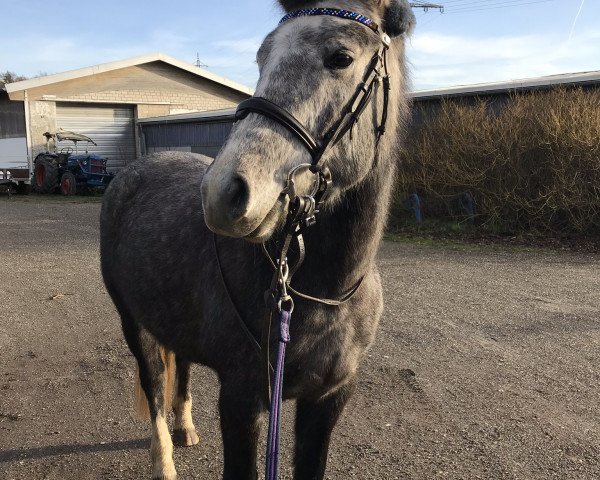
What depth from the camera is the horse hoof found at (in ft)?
12.1

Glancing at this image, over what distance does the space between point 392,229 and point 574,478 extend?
950 cm

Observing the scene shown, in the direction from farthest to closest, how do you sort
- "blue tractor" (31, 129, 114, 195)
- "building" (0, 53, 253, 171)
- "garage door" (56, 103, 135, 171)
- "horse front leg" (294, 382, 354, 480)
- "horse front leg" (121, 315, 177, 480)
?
"garage door" (56, 103, 135, 171)
"building" (0, 53, 253, 171)
"blue tractor" (31, 129, 114, 195)
"horse front leg" (121, 315, 177, 480)
"horse front leg" (294, 382, 354, 480)

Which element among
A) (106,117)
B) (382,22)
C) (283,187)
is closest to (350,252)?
(283,187)

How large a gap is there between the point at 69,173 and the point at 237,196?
2134 cm

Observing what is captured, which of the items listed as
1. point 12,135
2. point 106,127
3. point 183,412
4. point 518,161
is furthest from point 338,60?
point 12,135

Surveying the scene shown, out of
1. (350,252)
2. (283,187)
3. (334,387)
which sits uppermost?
(283,187)

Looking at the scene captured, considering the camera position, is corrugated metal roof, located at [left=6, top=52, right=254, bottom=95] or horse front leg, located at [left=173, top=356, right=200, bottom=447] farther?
corrugated metal roof, located at [left=6, top=52, right=254, bottom=95]

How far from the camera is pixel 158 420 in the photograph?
3396 millimetres

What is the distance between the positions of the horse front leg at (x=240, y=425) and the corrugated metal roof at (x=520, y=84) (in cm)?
1020

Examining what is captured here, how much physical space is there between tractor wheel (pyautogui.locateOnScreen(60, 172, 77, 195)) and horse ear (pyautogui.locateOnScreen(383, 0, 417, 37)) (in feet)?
67.5

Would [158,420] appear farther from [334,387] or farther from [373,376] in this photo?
[373,376]

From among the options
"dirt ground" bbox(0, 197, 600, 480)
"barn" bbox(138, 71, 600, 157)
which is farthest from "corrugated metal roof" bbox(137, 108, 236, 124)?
"dirt ground" bbox(0, 197, 600, 480)

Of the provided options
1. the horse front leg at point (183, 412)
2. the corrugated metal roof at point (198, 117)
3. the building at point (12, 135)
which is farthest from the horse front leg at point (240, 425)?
the building at point (12, 135)

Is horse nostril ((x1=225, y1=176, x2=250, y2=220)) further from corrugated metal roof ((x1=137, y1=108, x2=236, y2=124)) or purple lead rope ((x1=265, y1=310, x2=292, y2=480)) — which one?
corrugated metal roof ((x1=137, y1=108, x2=236, y2=124))
